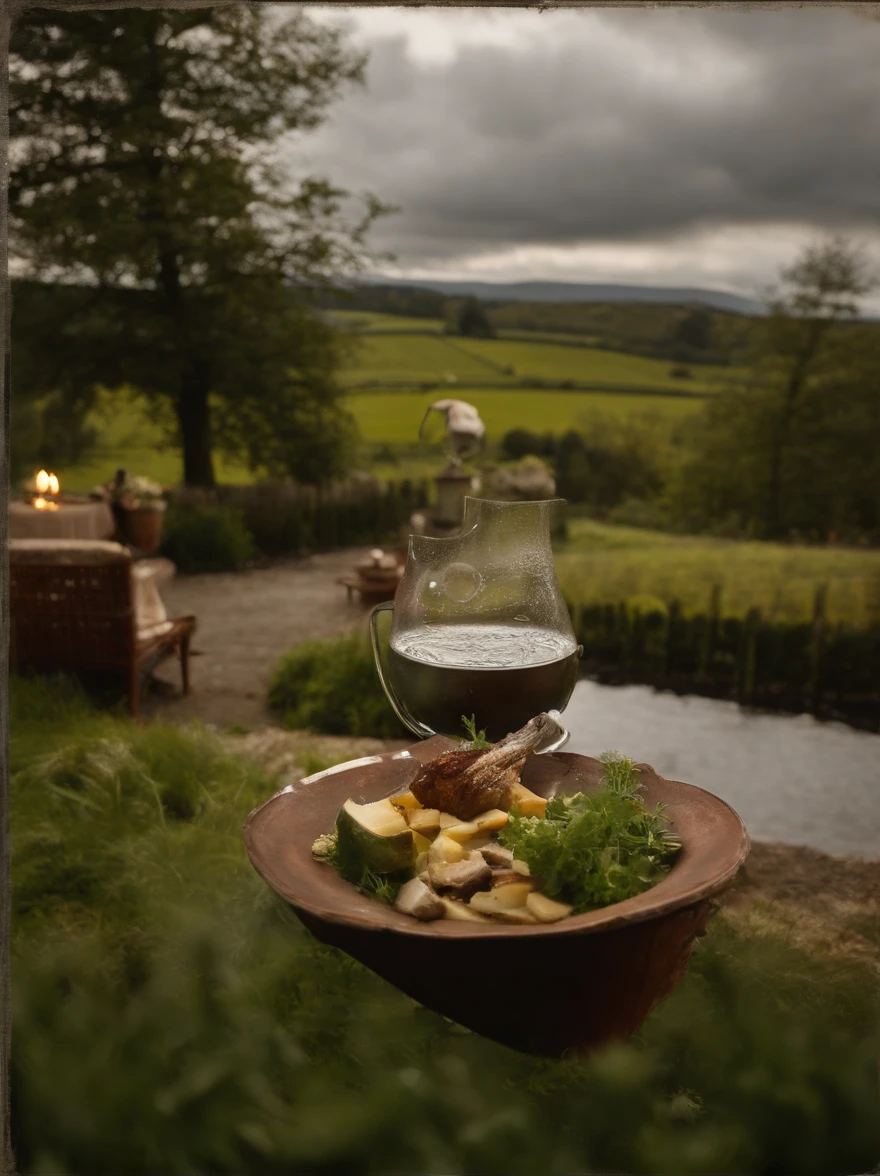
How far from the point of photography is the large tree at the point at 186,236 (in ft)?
37.8

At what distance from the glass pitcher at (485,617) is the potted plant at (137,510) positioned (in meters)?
8.60

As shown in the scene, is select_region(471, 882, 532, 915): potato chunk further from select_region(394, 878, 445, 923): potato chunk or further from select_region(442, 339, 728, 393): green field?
select_region(442, 339, 728, 393): green field

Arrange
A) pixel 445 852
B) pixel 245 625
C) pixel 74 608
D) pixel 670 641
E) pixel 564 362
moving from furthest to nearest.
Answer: pixel 564 362, pixel 245 625, pixel 670 641, pixel 74 608, pixel 445 852

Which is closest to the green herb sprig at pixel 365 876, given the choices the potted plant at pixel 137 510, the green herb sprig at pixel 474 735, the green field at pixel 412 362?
the green herb sprig at pixel 474 735

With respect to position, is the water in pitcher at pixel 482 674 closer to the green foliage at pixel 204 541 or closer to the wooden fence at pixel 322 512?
the green foliage at pixel 204 541

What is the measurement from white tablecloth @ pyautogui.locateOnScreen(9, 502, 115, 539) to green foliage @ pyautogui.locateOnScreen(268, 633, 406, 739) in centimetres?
234

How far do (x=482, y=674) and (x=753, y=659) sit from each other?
21.9 feet

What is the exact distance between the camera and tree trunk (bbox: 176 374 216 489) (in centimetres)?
1438

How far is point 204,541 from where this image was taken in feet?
40.3

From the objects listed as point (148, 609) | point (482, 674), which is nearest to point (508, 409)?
point (148, 609)

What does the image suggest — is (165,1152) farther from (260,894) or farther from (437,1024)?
(260,894)

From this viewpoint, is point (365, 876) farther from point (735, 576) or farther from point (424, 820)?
point (735, 576)

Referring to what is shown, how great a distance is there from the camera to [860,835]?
5008 millimetres

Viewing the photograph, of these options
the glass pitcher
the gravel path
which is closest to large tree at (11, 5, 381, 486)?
the gravel path
